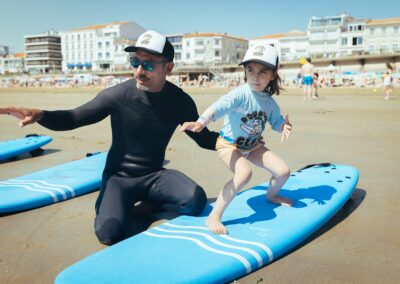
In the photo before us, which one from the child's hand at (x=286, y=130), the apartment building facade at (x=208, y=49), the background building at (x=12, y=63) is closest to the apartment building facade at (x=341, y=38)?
the apartment building facade at (x=208, y=49)

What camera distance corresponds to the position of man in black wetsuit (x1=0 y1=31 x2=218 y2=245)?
316 centimetres

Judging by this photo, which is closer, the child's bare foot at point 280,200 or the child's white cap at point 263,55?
the child's white cap at point 263,55

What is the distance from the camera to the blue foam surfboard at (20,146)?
19.3 feet

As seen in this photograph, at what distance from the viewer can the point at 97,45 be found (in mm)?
98625

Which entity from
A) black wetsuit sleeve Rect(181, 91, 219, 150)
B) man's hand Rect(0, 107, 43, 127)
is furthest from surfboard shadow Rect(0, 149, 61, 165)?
black wetsuit sleeve Rect(181, 91, 219, 150)

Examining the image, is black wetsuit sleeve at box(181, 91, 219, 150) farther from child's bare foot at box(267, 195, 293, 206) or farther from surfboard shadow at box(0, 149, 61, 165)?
surfboard shadow at box(0, 149, 61, 165)

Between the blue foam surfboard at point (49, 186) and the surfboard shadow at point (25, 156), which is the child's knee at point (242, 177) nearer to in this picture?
the blue foam surfboard at point (49, 186)

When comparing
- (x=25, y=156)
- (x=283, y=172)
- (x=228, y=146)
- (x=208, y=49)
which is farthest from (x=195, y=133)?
(x=208, y=49)

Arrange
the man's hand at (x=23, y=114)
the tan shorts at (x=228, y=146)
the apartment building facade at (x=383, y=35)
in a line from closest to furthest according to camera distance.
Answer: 1. the man's hand at (x=23, y=114)
2. the tan shorts at (x=228, y=146)
3. the apartment building facade at (x=383, y=35)

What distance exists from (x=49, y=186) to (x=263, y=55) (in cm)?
261

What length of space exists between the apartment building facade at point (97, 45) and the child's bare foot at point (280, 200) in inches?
3514

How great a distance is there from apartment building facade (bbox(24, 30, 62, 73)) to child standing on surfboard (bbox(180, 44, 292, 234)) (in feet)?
373

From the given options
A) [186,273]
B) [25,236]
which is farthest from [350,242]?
[25,236]

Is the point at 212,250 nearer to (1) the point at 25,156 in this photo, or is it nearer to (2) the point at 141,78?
(2) the point at 141,78
